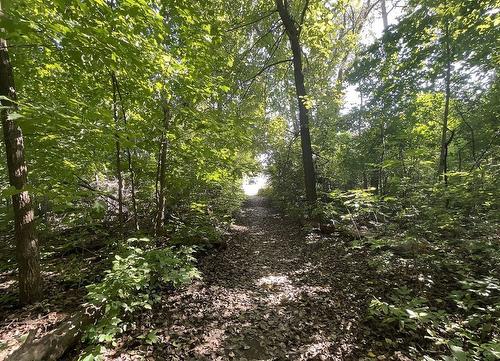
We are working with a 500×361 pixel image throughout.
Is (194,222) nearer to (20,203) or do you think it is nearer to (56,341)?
(20,203)

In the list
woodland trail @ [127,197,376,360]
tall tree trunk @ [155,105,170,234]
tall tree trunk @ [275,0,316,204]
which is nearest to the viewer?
woodland trail @ [127,197,376,360]

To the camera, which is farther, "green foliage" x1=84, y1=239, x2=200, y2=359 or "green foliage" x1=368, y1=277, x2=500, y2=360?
"green foliage" x1=84, y1=239, x2=200, y2=359

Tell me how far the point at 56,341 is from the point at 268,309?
9.87 ft

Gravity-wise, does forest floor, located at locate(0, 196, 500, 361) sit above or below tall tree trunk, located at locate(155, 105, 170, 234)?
below

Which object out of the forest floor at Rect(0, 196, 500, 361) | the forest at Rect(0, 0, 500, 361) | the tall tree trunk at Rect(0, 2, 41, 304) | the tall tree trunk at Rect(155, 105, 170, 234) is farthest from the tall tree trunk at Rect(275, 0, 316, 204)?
the tall tree trunk at Rect(0, 2, 41, 304)

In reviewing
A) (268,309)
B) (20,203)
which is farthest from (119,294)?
(268,309)

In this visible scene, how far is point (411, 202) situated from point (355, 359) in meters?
5.31

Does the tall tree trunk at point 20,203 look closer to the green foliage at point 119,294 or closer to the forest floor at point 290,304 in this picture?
the forest floor at point 290,304

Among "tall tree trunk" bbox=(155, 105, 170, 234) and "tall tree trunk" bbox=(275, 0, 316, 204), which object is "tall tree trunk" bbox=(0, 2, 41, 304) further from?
"tall tree trunk" bbox=(275, 0, 316, 204)

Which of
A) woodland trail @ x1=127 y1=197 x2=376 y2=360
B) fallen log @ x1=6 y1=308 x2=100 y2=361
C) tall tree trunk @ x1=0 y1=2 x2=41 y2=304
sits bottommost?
woodland trail @ x1=127 y1=197 x2=376 y2=360

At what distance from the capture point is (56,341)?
3.15 meters

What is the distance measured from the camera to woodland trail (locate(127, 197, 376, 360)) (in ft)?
11.7

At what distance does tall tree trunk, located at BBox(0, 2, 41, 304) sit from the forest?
0.08ft

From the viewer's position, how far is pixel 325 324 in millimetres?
4059
